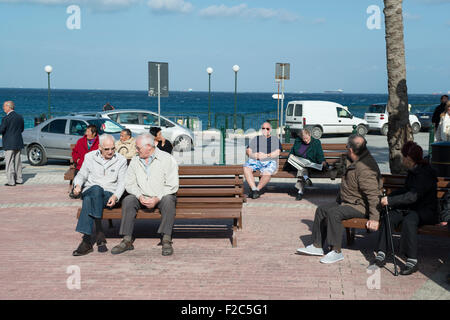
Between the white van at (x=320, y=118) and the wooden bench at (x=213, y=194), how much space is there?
20572mm

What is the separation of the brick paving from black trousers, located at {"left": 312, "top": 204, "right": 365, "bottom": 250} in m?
0.25

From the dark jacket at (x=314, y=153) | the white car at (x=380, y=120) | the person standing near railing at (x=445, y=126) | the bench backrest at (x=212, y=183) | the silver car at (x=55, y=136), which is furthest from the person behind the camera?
the white car at (x=380, y=120)

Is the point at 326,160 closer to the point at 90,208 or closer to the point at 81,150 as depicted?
the point at 81,150

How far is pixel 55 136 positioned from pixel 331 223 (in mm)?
11694

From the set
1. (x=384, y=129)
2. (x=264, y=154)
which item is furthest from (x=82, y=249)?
(x=384, y=129)

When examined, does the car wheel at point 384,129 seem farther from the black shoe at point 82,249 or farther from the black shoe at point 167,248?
the black shoe at point 82,249

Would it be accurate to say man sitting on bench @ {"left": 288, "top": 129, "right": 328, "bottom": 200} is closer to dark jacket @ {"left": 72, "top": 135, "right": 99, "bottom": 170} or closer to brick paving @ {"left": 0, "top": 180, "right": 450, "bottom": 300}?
brick paving @ {"left": 0, "top": 180, "right": 450, "bottom": 300}

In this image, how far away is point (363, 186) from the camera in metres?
6.79

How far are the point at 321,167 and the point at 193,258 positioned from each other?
4701 millimetres

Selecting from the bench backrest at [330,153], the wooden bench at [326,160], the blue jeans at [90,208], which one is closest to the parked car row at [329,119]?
the wooden bench at [326,160]

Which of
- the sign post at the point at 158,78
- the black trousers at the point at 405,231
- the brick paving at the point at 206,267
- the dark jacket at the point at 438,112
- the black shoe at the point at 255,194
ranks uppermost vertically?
the sign post at the point at 158,78

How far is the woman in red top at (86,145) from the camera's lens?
1062cm
